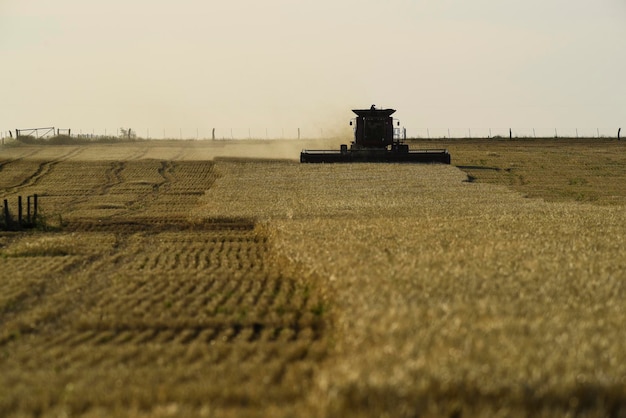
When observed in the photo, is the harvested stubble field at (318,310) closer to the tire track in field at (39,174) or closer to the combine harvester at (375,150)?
the tire track in field at (39,174)

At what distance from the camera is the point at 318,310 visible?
45.9 feet

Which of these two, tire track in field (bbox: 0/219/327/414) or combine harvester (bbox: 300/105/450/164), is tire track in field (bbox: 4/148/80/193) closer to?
combine harvester (bbox: 300/105/450/164)

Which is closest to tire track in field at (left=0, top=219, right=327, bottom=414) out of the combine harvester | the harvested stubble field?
the harvested stubble field

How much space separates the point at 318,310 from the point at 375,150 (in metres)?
37.6

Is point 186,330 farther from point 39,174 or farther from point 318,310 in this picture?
point 39,174

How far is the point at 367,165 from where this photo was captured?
159ft

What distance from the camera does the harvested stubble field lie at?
8539 millimetres

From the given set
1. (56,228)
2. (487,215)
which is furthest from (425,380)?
(56,228)

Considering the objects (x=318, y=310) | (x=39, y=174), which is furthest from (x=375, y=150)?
(x=318, y=310)

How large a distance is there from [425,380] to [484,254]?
30.8 feet

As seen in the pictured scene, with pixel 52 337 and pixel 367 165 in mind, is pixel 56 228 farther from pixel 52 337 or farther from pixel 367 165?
pixel 367 165

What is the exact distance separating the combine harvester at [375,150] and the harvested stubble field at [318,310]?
17.2 m

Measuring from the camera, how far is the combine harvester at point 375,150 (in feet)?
166

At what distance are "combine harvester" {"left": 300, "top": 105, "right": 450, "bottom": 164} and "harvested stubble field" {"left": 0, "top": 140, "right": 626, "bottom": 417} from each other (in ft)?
56.6
